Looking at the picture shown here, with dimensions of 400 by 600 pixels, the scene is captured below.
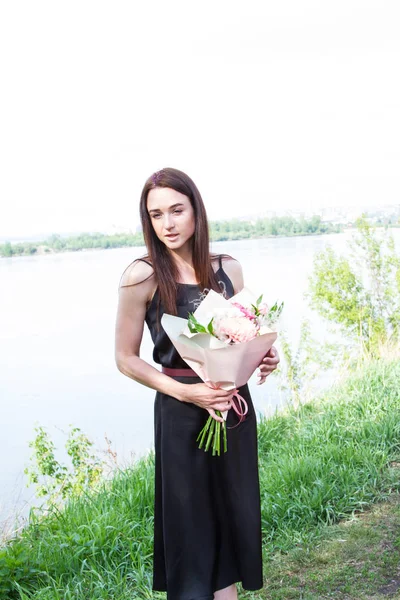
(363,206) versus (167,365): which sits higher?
(363,206)

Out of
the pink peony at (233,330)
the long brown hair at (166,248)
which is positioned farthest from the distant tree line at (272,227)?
the pink peony at (233,330)

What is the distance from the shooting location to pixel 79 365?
12250 millimetres

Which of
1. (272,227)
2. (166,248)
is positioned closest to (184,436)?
(166,248)

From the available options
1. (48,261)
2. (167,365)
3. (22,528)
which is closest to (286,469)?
(22,528)

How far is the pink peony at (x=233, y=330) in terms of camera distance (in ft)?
6.75

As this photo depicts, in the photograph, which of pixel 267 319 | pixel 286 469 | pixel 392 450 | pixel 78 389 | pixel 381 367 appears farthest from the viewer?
pixel 78 389

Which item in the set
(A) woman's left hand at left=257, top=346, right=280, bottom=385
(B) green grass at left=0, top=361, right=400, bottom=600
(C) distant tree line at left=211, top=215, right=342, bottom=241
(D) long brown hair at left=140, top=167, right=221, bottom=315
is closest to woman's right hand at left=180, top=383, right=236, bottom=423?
(A) woman's left hand at left=257, top=346, right=280, bottom=385

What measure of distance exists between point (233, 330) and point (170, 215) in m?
0.52

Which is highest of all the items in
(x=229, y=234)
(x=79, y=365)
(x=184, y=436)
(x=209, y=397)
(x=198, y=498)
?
(x=229, y=234)

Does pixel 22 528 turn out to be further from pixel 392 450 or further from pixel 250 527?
pixel 392 450

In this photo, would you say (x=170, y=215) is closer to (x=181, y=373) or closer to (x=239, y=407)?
(x=181, y=373)

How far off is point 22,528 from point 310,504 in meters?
1.64

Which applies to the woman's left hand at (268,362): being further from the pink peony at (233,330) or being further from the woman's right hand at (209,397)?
the pink peony at (233,330)

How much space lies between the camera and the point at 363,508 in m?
3.78
